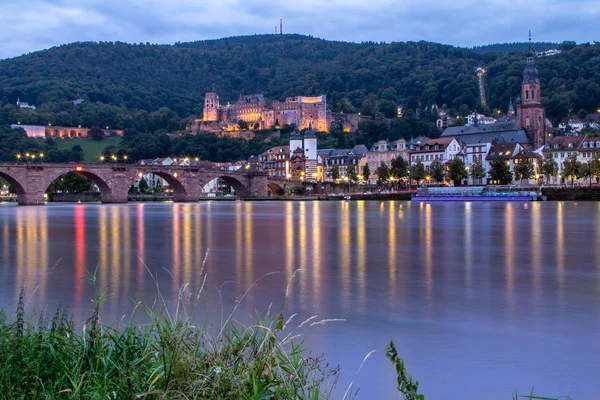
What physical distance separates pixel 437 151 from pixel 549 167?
834 inches

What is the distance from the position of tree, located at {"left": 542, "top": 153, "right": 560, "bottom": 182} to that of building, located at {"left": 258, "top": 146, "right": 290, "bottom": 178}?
44.8 m

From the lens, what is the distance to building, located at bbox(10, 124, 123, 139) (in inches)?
5374

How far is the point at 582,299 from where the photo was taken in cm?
977

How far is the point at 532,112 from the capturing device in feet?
327

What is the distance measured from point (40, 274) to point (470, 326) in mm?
8449

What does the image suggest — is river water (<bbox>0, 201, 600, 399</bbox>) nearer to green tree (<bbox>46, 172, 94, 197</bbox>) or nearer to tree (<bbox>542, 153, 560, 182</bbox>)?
tree (<bbox>542, 153, 560, 182</bbox>)

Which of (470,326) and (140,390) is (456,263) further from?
(140,390)

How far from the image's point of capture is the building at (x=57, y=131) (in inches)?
5374

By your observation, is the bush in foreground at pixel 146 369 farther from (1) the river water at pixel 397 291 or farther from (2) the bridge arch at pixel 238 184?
(2) the bridge arch at pixel 238 184

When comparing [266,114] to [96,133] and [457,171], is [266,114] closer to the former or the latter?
[96,133]

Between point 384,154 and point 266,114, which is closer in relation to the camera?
point 384,154

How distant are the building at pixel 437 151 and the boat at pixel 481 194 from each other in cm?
1481

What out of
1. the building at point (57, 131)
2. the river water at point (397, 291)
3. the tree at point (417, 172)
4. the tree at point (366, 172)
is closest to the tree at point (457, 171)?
the tree at point (417, 172)

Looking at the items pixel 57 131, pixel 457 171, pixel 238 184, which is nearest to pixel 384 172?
pixel 457 171
